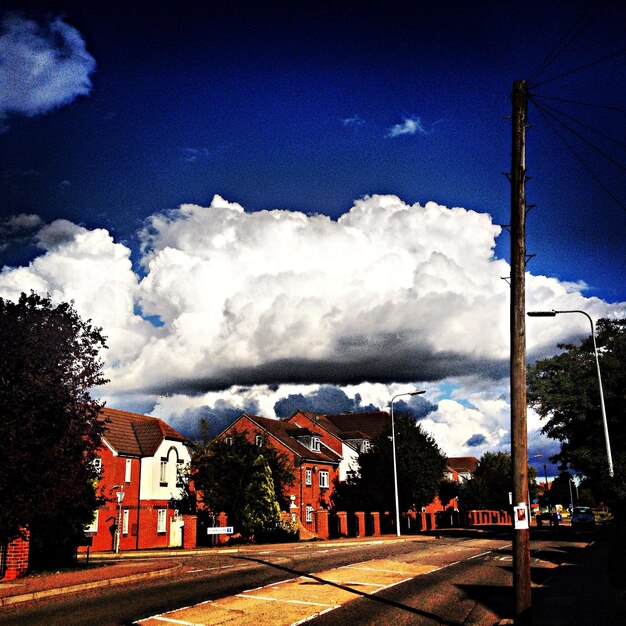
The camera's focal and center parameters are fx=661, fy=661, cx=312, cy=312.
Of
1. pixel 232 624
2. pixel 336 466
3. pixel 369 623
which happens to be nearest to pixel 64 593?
pixel 232 624

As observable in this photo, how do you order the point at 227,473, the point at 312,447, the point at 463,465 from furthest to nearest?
the point at 463,465
the point at 312,447
the point at 227,473

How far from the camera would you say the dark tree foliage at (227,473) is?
128 ft

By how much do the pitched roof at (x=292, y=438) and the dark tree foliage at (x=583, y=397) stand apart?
76.5ft

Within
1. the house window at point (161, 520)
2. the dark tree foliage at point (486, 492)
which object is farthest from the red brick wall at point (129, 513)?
the dark tree foliage at point (486, 492)

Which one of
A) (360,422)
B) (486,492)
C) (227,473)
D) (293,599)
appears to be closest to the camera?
(293,599)

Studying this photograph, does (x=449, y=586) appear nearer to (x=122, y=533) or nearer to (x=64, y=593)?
(x=64, y=593)

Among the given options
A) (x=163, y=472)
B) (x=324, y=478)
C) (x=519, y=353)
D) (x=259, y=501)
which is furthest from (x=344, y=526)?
(x=519, y=353)

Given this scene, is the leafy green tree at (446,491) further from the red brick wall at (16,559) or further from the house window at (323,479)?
the red brick wall at (16,559)

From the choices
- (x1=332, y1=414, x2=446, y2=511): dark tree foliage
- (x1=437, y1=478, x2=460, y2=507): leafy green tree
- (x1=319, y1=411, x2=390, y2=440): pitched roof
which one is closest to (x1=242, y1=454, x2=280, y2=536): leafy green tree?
(x1=332, y1=414, x2=446, y2=511): dark tree foliage

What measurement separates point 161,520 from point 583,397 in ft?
99.2

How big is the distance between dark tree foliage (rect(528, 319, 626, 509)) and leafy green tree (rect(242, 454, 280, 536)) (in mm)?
17725

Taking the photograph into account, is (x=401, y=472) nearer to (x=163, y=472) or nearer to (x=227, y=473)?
(x=227, y=473)

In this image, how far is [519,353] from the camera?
11266mm

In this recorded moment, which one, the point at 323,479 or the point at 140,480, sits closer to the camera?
the point at 140,480
